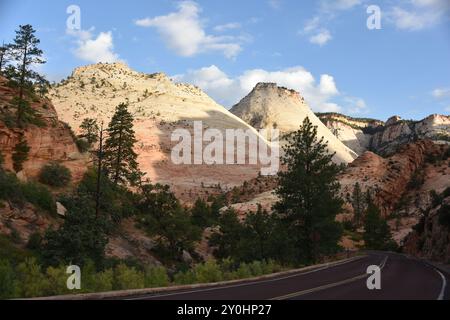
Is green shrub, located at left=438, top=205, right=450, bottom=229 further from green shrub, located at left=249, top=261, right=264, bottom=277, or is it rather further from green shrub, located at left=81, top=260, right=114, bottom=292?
green shrub, located at left=81, top=260, right=114, bottom=292

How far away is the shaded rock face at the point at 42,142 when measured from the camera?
36.8 metres

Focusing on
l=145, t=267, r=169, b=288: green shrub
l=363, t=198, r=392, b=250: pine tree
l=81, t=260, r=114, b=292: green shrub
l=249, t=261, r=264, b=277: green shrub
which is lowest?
l=363, t=198, r=392, b=250: pine tree

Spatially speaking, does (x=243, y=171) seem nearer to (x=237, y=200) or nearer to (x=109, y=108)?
(x=237, y=200)

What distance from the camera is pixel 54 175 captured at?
38.2 meters

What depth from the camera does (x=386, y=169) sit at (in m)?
112

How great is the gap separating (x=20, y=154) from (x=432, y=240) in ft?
141

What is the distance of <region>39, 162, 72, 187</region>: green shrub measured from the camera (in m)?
38.0

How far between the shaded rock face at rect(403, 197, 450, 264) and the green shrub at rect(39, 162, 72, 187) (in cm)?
3367

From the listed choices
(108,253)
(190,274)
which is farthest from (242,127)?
(190,274)

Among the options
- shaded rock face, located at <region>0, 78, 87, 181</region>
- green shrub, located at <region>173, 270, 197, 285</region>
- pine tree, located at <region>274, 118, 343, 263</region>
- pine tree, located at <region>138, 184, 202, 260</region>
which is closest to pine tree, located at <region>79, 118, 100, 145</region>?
shaded rock face, located at <region>0, 78, 87, 181</region>

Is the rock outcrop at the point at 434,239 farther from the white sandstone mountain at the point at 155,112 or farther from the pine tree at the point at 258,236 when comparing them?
the white sandstone mountain at the point at 155,112

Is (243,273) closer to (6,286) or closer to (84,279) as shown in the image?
(84,279)

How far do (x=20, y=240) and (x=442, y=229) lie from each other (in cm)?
3796
